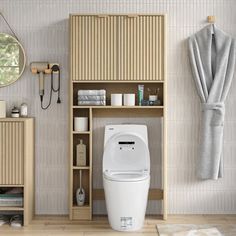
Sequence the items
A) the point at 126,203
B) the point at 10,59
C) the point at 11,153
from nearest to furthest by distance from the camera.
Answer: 1. the point at 126,203
2. the point at 11,153
3. the point at 10,59

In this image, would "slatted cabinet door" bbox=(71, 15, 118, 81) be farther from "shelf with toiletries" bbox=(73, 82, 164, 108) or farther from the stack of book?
the stack of book

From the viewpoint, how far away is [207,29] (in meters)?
4.27

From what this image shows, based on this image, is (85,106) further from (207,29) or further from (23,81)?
(207,29)

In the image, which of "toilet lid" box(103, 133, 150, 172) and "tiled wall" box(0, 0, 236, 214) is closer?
"toilet lid" box(103, 133, 150, 172)

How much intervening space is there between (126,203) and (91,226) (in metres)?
0.44

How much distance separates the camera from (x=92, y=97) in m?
4.13

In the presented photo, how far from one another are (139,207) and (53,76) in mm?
1499

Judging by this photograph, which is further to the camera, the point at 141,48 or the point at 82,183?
the point at 82,183

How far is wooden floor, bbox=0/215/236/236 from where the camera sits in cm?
379

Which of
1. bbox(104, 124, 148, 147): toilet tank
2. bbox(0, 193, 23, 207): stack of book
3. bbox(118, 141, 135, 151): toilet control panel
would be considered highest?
bbox(104, 124, 148, 147): toilet tank

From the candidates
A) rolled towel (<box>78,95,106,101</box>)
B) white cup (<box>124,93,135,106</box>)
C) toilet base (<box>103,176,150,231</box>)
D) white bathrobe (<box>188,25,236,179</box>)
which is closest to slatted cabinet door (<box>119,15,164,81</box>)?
white cup (<box>124,93,135,106</box>)

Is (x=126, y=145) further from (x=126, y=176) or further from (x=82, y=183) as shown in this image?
(x=82, y=183)

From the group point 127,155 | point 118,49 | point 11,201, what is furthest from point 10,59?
point 127,155

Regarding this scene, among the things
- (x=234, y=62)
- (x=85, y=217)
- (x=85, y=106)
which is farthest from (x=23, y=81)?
(x=234, y=62)
